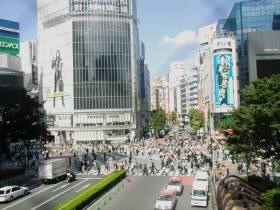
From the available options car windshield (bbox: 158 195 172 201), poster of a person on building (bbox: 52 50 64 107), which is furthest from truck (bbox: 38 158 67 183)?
poster of a person on building (bbox: 52 50 64 107)

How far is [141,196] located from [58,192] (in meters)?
6.89

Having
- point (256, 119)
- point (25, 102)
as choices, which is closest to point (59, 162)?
point (25, 102)

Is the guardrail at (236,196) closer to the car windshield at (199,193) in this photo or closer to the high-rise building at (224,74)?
the car windshield at (199,193)

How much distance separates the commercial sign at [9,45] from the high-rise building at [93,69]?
1107 centimetres

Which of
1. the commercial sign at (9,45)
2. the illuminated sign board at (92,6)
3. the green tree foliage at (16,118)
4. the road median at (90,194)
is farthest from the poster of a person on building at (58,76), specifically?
the road median at (90,194)

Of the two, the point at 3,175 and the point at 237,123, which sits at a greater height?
the point at 237,123

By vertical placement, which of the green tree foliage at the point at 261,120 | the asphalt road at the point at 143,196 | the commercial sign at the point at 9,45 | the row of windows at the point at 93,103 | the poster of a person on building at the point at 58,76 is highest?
the commercial sign at the point at 9,45

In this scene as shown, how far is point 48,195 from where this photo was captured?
31.8 meters

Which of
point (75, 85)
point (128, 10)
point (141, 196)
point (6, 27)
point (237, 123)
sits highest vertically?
point (128, 10)

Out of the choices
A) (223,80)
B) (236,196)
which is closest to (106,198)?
(236,196)

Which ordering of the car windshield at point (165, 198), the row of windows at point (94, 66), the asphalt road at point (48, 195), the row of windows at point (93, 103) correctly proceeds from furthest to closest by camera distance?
the row of windows at point (93, 103)
the row of windows at point (94, 66)
the asphalt road at point (48, 195)
the car windshield at point (165, 198)

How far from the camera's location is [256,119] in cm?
2541

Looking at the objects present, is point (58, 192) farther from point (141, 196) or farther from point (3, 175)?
point (3, 175)

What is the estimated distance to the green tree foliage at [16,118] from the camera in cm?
4138
